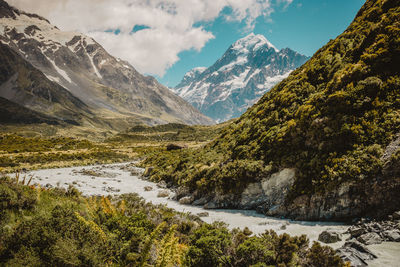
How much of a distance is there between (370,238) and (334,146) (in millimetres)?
7545

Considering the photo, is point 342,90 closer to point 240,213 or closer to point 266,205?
point 266,205

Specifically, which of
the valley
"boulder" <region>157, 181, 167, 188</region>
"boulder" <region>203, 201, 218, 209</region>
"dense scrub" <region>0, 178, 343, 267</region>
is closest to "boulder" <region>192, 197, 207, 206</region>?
the valley

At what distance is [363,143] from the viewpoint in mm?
15844

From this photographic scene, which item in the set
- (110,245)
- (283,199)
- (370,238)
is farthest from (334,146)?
(110,245)

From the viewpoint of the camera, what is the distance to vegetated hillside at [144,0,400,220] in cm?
1455

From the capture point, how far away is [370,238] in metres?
11.2

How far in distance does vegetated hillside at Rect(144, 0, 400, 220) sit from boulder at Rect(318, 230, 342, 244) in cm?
297

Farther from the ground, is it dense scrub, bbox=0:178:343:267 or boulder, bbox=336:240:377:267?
boulder, bbox=336:240:377:267

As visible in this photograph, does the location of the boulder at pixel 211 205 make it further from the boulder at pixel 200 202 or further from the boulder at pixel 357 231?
the boulder at pixel 357 231

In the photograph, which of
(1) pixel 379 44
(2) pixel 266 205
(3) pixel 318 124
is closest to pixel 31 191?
(2) pixel 266 205

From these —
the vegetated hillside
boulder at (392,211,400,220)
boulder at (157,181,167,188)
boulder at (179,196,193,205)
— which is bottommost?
boulder at (179,196,193,205)

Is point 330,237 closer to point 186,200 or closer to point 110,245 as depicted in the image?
point 110,245

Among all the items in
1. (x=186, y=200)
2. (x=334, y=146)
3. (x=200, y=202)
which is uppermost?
(x=334, y=146)

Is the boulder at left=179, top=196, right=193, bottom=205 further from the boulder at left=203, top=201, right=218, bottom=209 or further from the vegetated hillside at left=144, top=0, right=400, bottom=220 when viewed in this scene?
the boulder at left=203, top=201, right=218, bottom=209
